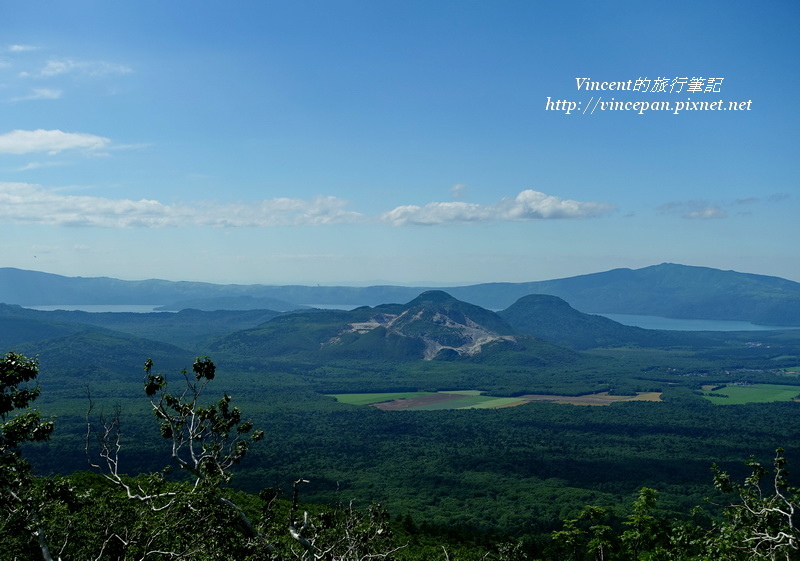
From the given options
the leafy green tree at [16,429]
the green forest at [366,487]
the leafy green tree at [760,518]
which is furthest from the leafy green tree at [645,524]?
the leafy green tree at [16,429]

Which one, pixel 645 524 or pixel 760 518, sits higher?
pixel 760 518

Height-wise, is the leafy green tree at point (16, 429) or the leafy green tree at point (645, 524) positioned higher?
the leafy green tree at point (16, 429)

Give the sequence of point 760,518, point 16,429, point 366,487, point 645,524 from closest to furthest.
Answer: point 16,429 < point 760,518 < point 645,524 < point 366,487

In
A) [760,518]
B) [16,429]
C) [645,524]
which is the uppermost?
[16,429]

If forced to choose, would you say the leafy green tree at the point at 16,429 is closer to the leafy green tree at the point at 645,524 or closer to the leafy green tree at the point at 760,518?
the leafy green tree at the point at 760,518

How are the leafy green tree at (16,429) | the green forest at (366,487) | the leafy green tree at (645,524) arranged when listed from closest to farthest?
the leafy green tree at (16,429)
the green forest at (366,487)
the leafy green tree at (645,524)

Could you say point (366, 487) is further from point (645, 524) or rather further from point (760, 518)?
point (760, 518)

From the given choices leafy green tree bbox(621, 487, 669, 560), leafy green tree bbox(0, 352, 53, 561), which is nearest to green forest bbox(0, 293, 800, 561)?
leafy green tree bbox(0, 352, 53, 561)

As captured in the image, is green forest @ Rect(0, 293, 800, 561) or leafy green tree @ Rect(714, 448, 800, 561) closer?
green forest @ Rect(0, 293, 800, 561)

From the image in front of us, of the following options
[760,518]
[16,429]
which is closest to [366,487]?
[760,518]

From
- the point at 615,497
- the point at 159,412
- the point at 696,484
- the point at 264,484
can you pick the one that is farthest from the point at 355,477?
the point at 159,412

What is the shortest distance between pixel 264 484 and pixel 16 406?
115 m

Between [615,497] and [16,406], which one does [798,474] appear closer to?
[615,497]

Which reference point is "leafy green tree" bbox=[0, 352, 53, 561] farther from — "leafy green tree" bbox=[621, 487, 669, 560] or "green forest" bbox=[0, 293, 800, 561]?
"leafy green tree" bbox=[621, 487, 669, 560]
